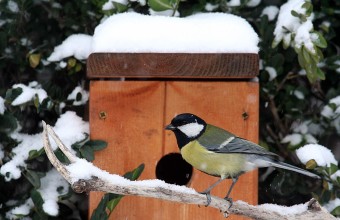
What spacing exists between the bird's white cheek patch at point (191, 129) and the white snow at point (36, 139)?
45 centimetres

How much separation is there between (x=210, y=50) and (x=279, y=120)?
846 millimetres

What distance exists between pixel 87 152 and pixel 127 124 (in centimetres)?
18

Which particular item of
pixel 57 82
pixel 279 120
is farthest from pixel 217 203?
pixel 57 82

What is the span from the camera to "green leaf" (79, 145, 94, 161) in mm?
2629

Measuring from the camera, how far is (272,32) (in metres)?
3.14

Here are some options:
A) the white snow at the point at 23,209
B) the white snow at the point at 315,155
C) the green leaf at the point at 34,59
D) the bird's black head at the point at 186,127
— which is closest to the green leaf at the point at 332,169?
the white snow at the point at 315,155

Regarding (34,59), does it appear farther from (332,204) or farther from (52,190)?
(332,204)

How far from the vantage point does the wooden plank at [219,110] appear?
269 cm

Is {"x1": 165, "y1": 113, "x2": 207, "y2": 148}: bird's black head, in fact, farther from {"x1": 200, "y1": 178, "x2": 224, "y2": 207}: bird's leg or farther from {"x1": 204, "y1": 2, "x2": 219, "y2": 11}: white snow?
{"x1": 204, "y1": 2, "x2": 219, "y2": 11}: white snow

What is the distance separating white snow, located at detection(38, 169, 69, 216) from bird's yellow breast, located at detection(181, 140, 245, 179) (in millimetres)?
620

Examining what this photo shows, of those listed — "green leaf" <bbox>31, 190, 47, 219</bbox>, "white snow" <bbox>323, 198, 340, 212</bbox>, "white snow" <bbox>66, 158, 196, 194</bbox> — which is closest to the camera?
"white snow" <bbox>66, 158, 196, 194</bbox>

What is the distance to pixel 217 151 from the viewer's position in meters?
2.53

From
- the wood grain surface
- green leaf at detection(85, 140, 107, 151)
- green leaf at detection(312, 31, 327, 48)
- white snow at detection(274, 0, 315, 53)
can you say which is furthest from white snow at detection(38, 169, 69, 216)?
green leaf at detection(312, 31, 327, 48)

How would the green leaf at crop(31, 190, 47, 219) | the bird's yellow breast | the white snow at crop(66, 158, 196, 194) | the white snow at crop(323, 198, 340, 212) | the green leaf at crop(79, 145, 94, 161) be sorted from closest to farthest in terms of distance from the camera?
1. the white snow at crop(66, 158, 196, 194)
2. the bird's yellow breast
3. the green leaf at crop(79, 145, 94, 161)
4. the green leaf at crop(31, 190, 47, 219)
5. the white snow at crop(323, 198, 340, 212)
